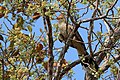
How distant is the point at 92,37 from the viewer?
17.7ft

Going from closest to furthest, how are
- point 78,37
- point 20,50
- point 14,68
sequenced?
1. point 20,50
2. point 14,68
3. point 78,37

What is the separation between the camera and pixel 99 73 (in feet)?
16.4

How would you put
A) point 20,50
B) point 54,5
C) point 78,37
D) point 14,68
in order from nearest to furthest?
point 54,5
point 20,50
point 14,68
point 78,37

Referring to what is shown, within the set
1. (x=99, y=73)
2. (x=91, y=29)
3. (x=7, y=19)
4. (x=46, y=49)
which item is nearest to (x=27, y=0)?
(x=7, y=19)

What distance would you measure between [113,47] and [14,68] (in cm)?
149

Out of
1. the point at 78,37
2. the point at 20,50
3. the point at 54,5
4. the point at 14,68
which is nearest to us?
the point at 54,5

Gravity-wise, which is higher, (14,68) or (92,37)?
(92,37)

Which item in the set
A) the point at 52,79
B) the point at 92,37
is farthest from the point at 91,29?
the point at 52,79

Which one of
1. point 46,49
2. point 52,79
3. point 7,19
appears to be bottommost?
point 52,79

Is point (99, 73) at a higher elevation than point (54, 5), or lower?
lower

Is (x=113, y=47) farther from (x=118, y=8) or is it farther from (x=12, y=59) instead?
(x=12, y=59)

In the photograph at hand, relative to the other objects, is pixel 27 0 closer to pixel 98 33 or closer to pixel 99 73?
pixel 98 33

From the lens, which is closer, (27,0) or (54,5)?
(54,5)

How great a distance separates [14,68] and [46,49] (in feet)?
1.81
